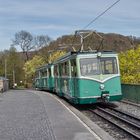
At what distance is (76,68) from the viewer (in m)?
22.6

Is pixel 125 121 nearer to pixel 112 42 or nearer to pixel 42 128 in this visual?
pixel 42 128

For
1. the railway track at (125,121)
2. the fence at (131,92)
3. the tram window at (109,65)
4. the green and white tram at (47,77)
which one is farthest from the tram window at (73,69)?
the green and white tram at (47,77)

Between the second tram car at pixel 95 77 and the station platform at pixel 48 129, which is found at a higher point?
the second tram car at pixel 95 77

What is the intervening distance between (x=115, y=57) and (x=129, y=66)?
23533mm

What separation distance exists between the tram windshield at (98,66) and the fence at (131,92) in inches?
116

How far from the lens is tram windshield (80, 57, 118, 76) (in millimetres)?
22469

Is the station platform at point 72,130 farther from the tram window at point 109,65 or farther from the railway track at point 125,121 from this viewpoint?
the tram window at point 109,65

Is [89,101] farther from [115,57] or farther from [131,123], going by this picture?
[131,123]

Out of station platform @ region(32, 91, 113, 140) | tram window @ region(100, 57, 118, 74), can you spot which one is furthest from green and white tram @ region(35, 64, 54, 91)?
station platform @ region(32, 91, 113, 140)

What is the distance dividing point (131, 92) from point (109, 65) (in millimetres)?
4293

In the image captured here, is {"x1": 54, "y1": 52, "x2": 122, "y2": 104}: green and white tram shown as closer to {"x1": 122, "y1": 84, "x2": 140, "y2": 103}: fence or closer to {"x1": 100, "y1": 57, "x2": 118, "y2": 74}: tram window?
{"x1": 100, "y1": 57, "x2": 118, "y2": 74}: tram window

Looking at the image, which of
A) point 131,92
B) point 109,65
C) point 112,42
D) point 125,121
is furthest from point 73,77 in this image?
point 112,42

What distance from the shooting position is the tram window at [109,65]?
74.6 ft

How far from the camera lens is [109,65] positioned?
2297 cm
